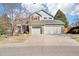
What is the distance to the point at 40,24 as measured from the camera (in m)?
8.15

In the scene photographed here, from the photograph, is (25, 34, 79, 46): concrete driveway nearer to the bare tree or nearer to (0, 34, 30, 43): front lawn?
(0, 34, 30, 43): front lawn

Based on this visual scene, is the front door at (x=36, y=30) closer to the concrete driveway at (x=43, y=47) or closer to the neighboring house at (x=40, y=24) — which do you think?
the neighboring house at (x=40, y=24)

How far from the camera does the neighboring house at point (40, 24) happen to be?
26.3ft

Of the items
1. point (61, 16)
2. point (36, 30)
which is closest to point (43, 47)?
point (36, 30)

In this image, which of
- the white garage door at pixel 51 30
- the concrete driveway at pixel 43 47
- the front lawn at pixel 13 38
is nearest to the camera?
the concrete driveway at pixel 43 47

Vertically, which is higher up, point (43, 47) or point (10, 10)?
point (10, 10)

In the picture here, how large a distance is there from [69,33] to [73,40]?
328 millimetres

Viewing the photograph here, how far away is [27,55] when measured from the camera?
733 cm

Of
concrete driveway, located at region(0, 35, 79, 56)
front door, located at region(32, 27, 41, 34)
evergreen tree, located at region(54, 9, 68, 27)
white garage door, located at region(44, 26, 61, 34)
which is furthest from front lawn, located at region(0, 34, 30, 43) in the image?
evergreen tree, located at region(54, 9, 68, 27)

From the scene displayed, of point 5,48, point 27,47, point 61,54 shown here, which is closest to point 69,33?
point 61,54

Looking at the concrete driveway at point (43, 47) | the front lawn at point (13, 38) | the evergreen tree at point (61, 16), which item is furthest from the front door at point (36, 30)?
the evergreen tree at point (61, 16)

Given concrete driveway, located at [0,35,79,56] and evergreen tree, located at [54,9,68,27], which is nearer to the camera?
concrete driveway, located at [0,35,79,56]

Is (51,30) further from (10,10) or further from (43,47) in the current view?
(10,10)

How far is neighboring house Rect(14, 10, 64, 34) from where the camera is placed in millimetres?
8031
